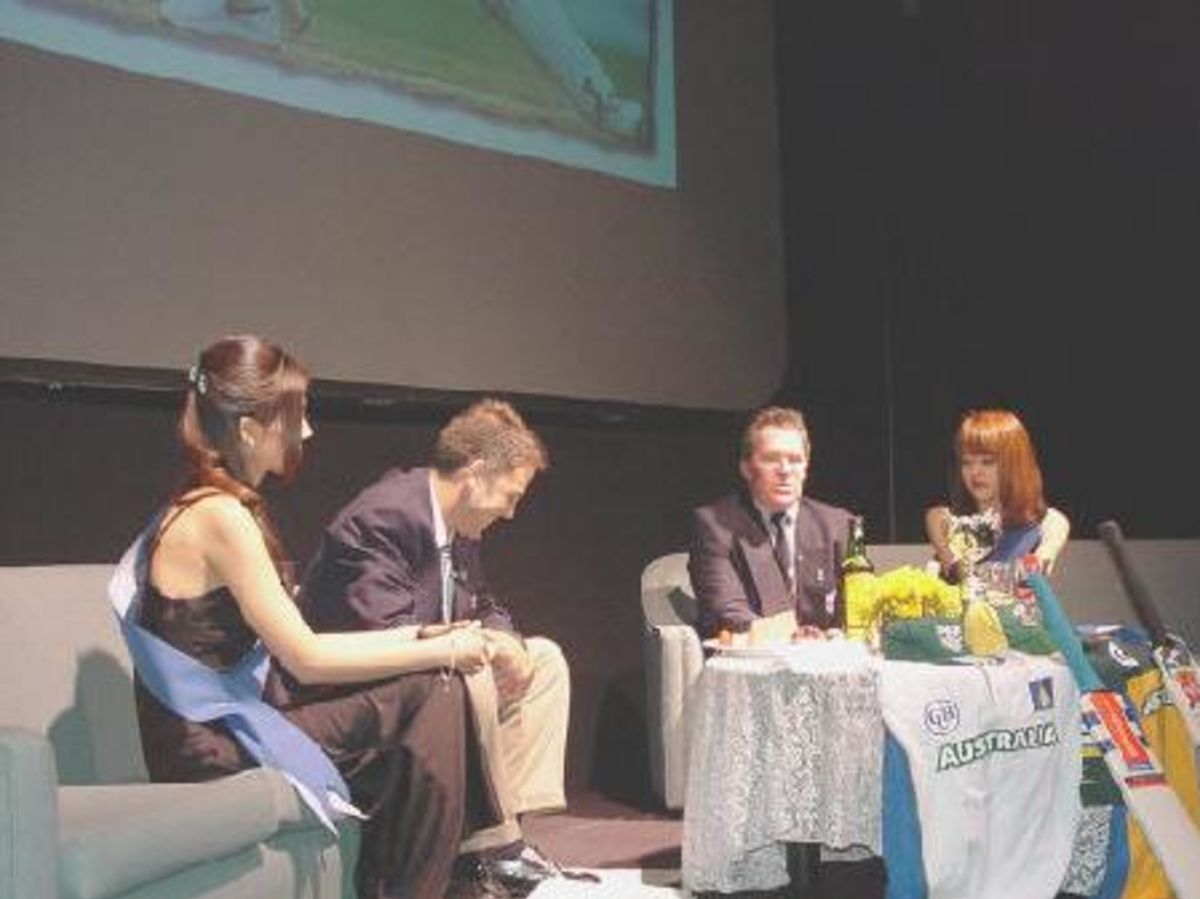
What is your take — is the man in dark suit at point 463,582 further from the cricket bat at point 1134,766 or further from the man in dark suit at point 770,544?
the cricket bat at point 1134,766

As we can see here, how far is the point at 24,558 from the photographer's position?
3254 mm

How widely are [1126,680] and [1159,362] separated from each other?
3.05 m

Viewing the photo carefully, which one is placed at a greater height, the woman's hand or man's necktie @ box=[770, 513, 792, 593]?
man's necktie @ box=[770, 513, 792, 593]

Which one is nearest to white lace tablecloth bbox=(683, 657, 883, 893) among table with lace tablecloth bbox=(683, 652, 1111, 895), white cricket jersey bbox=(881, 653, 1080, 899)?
table with lace tablecloth bbox=(683, 652, 1111, 895)

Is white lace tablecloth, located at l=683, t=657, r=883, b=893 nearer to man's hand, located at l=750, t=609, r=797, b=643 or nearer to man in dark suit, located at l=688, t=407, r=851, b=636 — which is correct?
man's hand, located at l=750, t=609, r=797, b=643

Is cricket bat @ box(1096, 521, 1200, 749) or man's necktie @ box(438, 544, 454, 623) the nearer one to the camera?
cricket bat @ box(1096, 521, 1200, 749)

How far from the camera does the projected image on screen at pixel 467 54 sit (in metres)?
3.45

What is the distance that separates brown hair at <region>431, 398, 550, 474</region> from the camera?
3.17 meters

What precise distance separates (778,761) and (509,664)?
2.00ft

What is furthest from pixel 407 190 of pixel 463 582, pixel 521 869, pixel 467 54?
pixel 521 869

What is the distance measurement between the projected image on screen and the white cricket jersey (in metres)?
2.12

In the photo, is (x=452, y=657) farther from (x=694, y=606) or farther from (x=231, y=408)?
(x=694, y=606)

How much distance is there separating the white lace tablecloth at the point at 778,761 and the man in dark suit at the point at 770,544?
81 centimetres

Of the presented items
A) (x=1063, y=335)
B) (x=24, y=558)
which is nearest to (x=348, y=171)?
(x=24, y=558)
